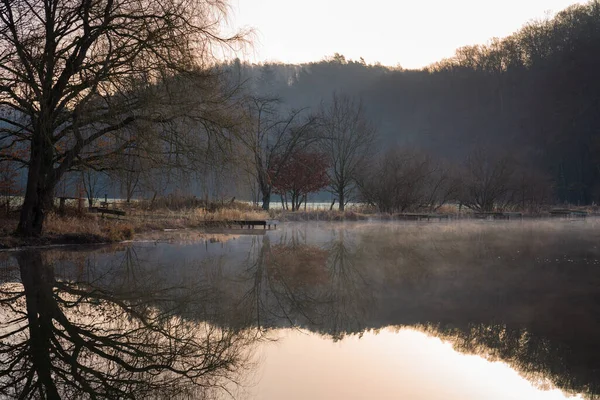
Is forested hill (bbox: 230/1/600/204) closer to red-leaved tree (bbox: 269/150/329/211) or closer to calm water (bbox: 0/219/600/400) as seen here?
red-leaved tree (bbox: 269/150/329/211)

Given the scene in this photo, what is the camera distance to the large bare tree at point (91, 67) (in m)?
13.8

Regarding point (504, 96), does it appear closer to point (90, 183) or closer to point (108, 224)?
point (90, 183)

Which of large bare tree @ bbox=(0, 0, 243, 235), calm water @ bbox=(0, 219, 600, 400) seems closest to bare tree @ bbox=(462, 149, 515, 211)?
calm water @ bbox=(0, 219, 600, 400)

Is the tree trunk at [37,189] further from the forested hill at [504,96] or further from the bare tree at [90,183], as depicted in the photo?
the forested hill at [504,96]

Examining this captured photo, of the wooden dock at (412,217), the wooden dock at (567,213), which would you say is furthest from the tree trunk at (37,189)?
the wooden dock at (567,213)

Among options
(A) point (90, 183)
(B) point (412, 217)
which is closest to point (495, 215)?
(B) point (412, 217)

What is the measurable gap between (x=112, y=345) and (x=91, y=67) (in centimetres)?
1039

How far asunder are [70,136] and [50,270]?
6.43 metres

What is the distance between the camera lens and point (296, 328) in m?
6.83

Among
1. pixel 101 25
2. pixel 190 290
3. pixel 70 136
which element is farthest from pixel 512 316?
pixel 70 136

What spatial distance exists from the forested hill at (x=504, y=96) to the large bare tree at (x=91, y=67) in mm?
37235

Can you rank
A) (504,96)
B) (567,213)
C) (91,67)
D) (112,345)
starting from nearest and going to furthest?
(112,345)
(91,67)
(567,213)
(504,96)

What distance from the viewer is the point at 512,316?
297 inches

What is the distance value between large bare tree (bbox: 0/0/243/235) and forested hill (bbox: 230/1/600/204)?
3723cm
